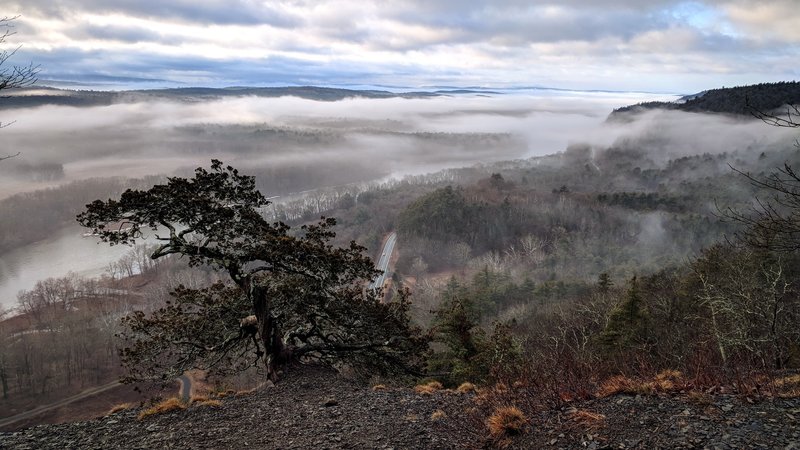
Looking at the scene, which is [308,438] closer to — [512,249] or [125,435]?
[125,435]

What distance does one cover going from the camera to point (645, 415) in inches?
248

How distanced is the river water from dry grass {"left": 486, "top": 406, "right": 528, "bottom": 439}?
103247mm

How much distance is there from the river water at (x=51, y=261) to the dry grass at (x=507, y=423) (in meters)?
103

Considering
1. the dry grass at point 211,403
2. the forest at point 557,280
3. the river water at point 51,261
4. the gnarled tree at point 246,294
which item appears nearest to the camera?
the dry grass at point 211,403

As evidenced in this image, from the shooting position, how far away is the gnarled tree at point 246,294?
10.7 meters

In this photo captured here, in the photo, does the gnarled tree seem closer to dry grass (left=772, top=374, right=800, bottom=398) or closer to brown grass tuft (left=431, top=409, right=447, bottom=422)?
brown grass tuft (left=431, top=409, right=447, bottom=422)

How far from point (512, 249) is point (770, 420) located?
92.8 meters

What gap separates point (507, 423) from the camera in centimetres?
661

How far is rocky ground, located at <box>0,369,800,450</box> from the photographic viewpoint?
18.7ft

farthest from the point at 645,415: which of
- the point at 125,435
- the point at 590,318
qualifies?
the point at 590,318

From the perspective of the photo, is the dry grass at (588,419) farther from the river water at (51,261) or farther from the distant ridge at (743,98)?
the distant ridge at (743,98)

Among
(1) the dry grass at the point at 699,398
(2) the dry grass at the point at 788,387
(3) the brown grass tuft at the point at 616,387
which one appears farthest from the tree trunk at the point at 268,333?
(2) the dry grass at the point at 788,387

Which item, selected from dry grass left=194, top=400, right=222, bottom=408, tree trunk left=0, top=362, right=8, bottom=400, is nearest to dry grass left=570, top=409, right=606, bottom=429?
dry grass left=194, top=400, right=222, bottom=408

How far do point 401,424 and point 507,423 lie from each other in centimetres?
223
